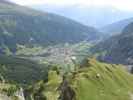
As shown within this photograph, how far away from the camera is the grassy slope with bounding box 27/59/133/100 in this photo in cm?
17138

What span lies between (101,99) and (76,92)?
471 inches

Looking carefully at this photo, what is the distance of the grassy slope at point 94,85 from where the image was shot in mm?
171375

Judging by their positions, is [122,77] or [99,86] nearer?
[99,86]

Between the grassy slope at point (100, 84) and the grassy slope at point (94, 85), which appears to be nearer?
the grassy slope at point (100, 84)

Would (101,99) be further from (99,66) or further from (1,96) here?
(1,96)

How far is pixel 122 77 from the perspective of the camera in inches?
7849

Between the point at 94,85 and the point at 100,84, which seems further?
the point at 100,84

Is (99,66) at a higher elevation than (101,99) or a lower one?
higher

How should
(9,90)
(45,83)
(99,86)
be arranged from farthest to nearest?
(45,83) → (99,86) → (9,90)

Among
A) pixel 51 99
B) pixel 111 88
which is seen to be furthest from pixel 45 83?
pixel 111 88

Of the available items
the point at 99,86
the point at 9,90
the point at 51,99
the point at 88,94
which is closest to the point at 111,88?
the point at 99,86

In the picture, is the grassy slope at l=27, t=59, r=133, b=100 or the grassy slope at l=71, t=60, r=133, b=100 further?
the grassy slope at l=27, t=59, r=133, b=100

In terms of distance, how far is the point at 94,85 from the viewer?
179 meters

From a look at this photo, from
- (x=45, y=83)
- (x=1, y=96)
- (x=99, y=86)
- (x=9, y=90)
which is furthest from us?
(x=45, y=83)
